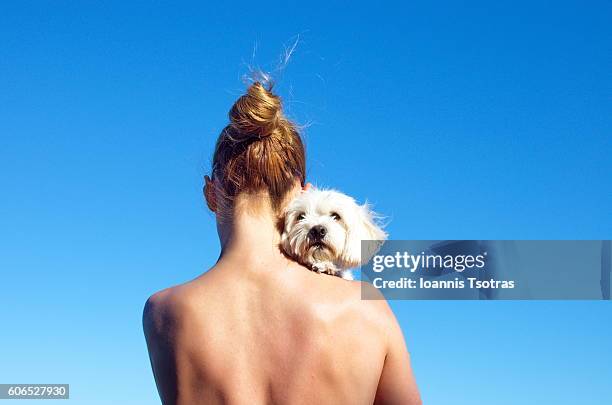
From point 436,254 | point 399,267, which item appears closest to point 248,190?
point 399,267

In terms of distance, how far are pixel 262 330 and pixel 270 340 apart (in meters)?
0.07

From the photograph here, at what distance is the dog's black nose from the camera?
5.01 meters

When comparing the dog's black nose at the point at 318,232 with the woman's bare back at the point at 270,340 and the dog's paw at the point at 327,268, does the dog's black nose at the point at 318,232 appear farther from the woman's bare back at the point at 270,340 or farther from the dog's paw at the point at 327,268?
the woman's bare back at the point at 270,340

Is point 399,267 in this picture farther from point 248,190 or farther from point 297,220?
point 248,190

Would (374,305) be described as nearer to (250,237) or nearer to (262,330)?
(262,330)

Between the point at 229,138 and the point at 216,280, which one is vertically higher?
the point at 229,138

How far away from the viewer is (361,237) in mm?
5914

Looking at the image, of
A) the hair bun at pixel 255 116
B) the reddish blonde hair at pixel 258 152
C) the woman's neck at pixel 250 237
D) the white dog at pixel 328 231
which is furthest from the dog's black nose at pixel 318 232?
the hair bun at pixel 255 116

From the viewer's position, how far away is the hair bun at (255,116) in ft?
14.4

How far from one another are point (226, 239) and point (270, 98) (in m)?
0.92

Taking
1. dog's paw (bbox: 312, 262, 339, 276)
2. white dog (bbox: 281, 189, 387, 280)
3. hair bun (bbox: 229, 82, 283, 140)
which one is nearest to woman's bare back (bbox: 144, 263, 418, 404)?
white dog (bbox: 281, 189, 387, 280)

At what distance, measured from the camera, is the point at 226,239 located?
4.28 meters

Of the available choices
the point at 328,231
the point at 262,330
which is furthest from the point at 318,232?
the point at 262,330

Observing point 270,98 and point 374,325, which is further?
point 270,98
